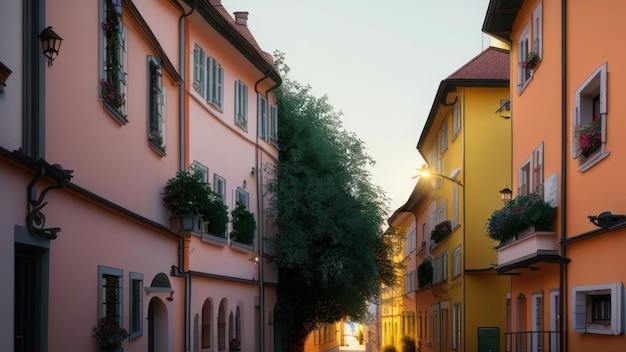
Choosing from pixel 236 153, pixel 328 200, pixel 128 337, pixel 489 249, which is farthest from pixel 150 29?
pixel 489 249

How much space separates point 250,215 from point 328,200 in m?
5.93

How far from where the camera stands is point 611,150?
47.2 ft

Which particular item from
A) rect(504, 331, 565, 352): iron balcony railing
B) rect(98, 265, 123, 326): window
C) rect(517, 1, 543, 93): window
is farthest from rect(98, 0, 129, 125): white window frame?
rect(517, 1, 543, 93): window

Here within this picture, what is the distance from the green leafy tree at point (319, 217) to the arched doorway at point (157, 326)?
12.1 meters

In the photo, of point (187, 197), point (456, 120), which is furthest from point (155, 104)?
point (456, 120)

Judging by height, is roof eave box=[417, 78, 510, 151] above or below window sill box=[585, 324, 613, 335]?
above

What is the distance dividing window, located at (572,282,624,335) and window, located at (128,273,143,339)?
283 inches

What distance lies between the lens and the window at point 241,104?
26.5 m

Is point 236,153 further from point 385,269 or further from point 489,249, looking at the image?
point 385,269

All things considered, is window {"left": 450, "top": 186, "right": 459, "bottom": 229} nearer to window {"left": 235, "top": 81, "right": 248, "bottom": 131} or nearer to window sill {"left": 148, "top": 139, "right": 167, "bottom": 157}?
window {"left": 235, "top": 81, "right": 248, "bottom": 131}

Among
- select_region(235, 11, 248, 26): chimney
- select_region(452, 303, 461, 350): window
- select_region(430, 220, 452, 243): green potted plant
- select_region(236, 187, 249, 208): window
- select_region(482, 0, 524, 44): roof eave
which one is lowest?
select_region(452, 303, 461, 350): window

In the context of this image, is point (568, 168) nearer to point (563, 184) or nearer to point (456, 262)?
point (563, 184)

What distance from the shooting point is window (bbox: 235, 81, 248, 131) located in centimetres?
2648

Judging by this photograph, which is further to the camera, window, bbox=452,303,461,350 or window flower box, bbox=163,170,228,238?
window, bbox=452,303,461,350
